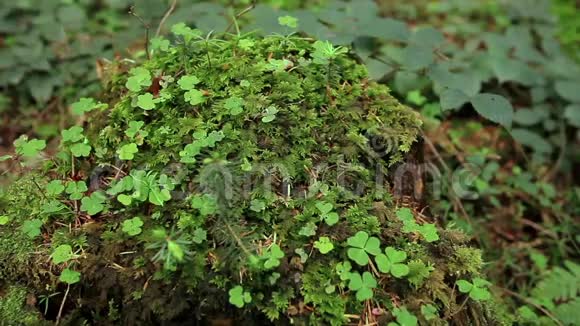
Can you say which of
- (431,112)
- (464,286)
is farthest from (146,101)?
(431,112)

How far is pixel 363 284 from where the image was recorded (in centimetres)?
193

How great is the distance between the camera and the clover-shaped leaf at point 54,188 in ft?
7.17

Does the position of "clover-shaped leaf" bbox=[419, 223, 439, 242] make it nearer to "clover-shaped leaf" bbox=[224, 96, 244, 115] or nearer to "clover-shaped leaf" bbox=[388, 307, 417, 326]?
"clover-shaped leaf" bbox=[388, 307, 417, 326]

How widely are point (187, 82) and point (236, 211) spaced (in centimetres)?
67

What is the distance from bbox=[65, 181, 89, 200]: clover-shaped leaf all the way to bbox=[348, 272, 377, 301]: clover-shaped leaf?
1.16 m

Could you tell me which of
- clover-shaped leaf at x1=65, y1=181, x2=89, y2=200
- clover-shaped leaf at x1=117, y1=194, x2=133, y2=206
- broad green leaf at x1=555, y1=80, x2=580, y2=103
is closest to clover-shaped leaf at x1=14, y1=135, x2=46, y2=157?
clover-shaped leaf at x1=65, y1=181, x2=89, y2=200

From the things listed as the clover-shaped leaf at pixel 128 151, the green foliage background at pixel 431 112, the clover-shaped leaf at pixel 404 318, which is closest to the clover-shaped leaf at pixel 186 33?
the green foliage background at pixel 431 112

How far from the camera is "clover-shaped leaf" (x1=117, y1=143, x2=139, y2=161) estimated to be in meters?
2.18

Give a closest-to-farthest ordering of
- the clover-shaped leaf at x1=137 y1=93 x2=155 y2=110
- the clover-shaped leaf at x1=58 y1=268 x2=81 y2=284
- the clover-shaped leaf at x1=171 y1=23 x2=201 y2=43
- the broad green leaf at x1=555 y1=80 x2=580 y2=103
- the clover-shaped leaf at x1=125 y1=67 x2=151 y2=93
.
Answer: the clover-shaped leaf at x1=58 y1=268 x2=81 y2=284 → the clover-shaped leaf at x1=137 y1=93 x2=155 y2=110 → the clover-shaped leaf at x1=125 y1=67 x2=151 y2=93 → the clover-shaped leaf at x1=171 y1=23 x2=201 y2=43 → the broad green leaf at x1=555 y1=80 x2=580 y2=103

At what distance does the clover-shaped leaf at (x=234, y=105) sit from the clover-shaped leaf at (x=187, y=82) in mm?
189

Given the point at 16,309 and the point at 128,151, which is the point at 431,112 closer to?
the point at 128,151

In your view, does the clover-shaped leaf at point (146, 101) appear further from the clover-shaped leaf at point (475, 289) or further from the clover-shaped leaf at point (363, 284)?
the clover-shaped leaf at point (475, 289)

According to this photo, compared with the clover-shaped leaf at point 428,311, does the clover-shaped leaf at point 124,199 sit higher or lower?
higher

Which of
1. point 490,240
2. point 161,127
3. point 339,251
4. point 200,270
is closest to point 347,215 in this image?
point 339,251
